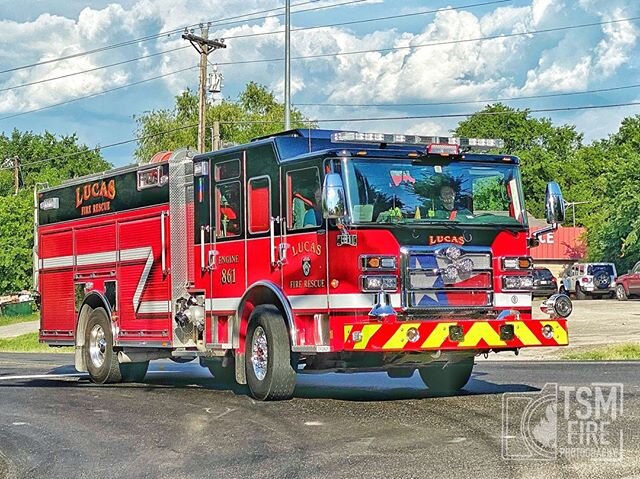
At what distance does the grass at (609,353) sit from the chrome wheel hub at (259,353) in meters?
7.96

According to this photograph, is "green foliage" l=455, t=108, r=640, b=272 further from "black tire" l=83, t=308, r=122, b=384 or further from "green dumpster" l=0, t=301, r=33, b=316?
"black tire" l=83, t=308, r=122, b=384

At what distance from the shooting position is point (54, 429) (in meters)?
11.1

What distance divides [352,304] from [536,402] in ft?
7.04

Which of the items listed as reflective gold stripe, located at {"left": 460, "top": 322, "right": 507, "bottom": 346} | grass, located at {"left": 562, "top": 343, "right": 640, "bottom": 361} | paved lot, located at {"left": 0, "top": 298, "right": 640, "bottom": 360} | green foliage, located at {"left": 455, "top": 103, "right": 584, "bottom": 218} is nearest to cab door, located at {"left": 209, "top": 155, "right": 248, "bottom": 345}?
reflective gold stripe, located at {"left": 460, "top": 322, "right": 507, "bottom": 346}

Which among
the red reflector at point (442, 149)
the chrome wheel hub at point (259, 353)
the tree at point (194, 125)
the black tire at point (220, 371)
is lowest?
the black tire at point (220, 371)

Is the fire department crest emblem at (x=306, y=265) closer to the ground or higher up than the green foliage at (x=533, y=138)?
closer to the ground

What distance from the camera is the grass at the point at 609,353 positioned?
18948mm

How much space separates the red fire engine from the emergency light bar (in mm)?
18

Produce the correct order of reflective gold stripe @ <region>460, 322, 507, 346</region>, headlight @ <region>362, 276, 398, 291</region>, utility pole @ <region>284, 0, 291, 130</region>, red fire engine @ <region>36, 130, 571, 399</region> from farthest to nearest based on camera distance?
utility pole @ <region>284, 0, 291, 130</region> → reflective gold stripe @ <region>460, 322, 507, 346</region> → red fire engine @ <region>36, 130, 571, 399</region> → headlight @ <region>362, 276, 398, 291</region>

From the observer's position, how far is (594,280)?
5081cm

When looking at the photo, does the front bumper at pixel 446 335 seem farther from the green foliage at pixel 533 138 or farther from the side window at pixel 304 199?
the green foliage at pixel 533 138

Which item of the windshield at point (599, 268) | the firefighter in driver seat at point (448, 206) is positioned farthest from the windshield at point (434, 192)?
the windshield at point (599, 268)

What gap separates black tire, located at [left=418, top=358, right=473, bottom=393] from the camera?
13.2 m

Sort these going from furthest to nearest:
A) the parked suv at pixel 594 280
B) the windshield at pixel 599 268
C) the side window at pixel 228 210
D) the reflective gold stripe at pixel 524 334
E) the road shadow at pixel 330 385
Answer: the windshield at pixel 599 268 → the parked suv at pixel 594 280 → the side window at pixel 228 210 → the road shadow at pixel 330 385 → the reflective gold stripe at pixel 524 334
